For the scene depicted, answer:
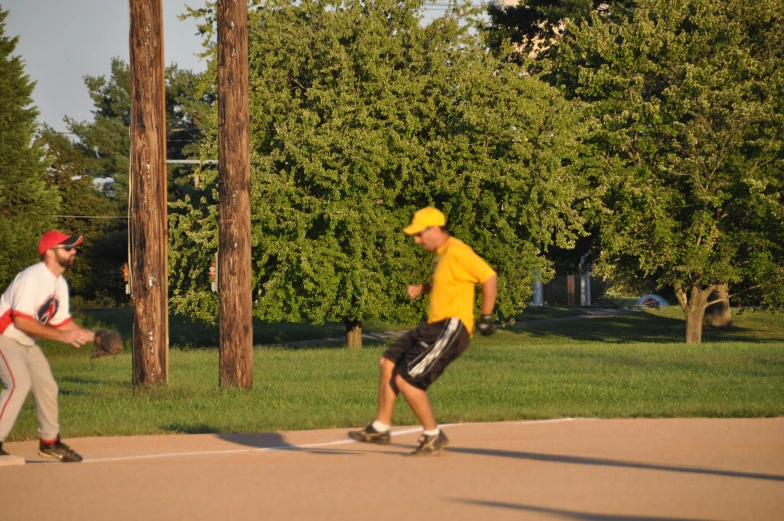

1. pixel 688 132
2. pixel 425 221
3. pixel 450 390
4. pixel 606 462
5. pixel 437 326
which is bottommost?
pixel 450 390

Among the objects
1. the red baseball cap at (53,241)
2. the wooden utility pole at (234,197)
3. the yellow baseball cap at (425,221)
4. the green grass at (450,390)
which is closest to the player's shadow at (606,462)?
the yellow baseball cap at (425,221)

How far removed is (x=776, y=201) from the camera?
3080cm

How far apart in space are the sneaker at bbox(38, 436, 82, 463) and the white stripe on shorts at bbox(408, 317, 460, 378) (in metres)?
2.97

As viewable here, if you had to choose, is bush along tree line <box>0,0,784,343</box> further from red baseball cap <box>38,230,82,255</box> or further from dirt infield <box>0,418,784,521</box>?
red baseball cap <box>38,230,82,255</box>

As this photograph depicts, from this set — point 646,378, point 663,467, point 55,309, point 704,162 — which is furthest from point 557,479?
point 704,162

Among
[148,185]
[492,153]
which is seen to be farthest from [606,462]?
[492,153]

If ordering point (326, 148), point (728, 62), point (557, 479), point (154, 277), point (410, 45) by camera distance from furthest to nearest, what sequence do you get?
point (728, 62), point (410, 45), point (326, 148), point (154, 277), point (557, 479)

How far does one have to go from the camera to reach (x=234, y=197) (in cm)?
1555

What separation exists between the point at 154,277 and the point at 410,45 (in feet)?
53.0

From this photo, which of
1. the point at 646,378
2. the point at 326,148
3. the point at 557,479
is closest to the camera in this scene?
the point at 557,479

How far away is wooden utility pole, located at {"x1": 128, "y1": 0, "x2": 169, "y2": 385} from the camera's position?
14.9m

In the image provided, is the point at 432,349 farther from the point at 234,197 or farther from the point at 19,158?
the point at 19,158

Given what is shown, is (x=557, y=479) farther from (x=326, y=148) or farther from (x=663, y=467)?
(x=326, y=148)

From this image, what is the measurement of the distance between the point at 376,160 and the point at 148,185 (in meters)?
12.3
